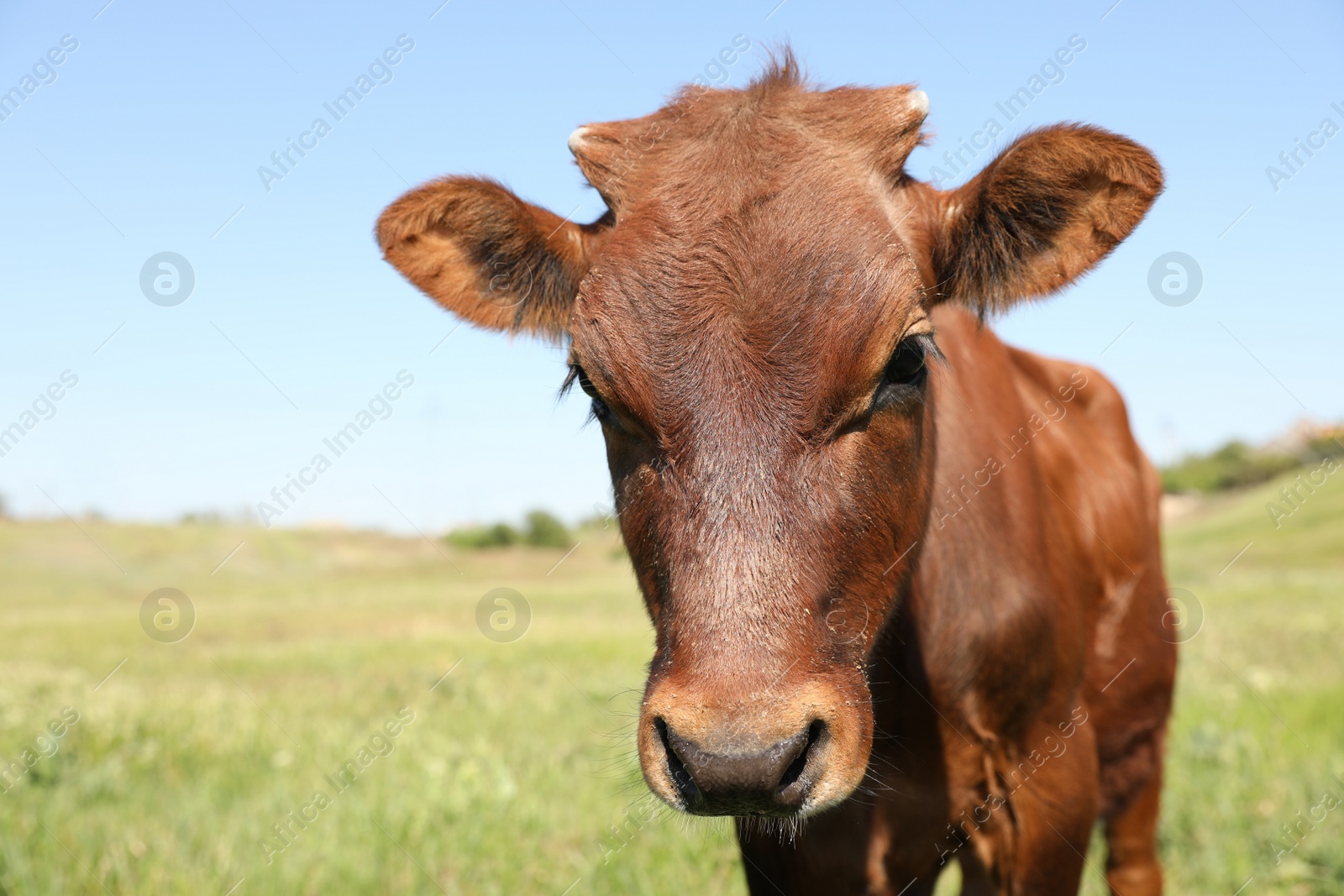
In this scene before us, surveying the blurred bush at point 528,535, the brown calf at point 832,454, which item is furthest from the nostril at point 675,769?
the blurred bush at point 528,535

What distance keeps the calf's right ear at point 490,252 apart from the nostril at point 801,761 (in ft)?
5.38

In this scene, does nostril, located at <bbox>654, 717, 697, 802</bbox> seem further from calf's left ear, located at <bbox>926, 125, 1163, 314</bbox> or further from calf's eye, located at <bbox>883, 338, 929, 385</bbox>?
calf's left ear, located at <bbox>926, 125, 1163, 314</bbox>

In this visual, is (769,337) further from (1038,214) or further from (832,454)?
(1038,214)

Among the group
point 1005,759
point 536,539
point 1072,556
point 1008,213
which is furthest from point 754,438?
point 536,539

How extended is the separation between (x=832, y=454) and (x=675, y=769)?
827 mm

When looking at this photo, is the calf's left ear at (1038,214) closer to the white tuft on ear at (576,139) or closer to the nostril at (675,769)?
the white tuft on ear at (576,139)

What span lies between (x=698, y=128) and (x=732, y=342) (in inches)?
35.2

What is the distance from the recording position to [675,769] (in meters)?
2.12

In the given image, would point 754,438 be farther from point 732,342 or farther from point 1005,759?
point 1005,759

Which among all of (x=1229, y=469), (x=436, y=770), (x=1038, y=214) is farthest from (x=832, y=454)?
(x=1229, y=469)

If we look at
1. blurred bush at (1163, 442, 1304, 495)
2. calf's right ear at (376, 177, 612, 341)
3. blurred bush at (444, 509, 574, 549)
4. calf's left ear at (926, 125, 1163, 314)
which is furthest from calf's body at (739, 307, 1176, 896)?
blurred bush at (1163, 442, 1304, 495)

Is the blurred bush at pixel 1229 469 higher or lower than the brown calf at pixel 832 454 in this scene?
higher

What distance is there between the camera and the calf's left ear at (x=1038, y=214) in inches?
113

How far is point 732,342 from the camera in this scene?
7.71 feet
